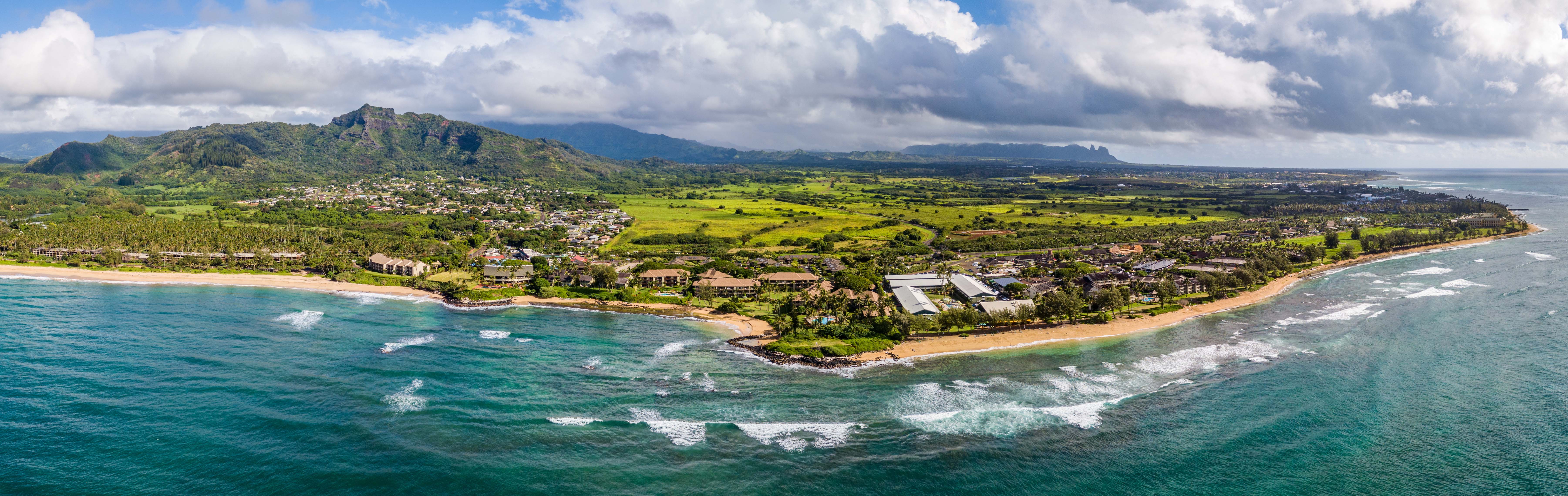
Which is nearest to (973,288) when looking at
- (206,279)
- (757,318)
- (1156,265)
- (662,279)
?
(757,318)

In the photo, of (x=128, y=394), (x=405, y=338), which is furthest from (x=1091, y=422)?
Answer: (x=128, y=394)

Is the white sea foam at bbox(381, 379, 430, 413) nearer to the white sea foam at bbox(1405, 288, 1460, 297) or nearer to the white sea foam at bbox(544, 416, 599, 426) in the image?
the white sea foam at bbox(544, 416, 599, 426)

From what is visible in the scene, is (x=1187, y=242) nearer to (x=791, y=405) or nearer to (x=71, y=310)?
(x=791, y=405)

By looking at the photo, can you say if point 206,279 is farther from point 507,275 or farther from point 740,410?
point 740,410

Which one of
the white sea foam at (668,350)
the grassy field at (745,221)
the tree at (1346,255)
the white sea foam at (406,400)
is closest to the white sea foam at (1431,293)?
the tree at (1346,255)

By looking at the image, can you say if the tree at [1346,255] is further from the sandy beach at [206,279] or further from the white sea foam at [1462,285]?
the sandy beach at [206,279]
